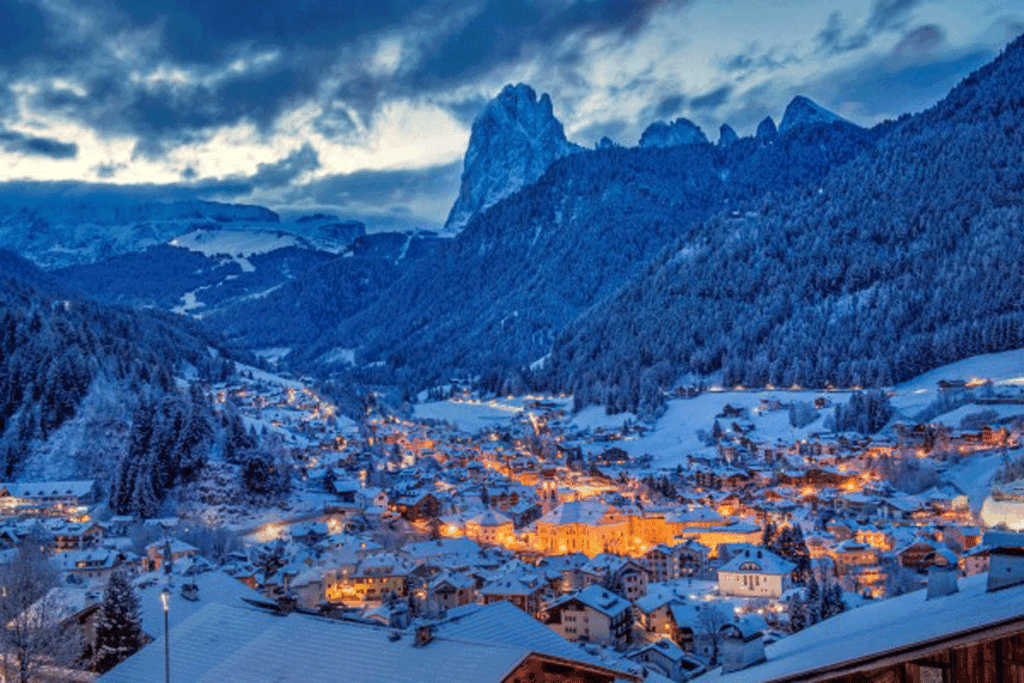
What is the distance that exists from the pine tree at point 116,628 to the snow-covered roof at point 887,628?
20.6 m

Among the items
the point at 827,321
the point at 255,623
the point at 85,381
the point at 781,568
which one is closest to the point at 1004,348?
the point at 827,321

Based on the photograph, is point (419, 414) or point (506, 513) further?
point (419, 414)

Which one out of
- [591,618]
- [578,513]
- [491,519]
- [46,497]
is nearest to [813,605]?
[591,618]

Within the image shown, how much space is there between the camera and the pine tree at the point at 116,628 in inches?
1145

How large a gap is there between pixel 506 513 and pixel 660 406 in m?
65.7

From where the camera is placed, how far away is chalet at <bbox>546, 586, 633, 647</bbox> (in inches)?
1766

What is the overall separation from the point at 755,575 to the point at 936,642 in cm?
4987

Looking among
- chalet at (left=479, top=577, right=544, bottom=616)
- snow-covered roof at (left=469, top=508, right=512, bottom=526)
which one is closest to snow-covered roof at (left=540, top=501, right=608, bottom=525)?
snow-covered roof at (left=469, top=508, right=512, bottom=526)

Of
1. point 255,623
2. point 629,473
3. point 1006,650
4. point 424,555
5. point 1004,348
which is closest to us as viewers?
point 1006,650

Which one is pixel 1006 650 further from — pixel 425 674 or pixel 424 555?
pixel 424 555

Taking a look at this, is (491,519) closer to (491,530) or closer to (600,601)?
(491,530)

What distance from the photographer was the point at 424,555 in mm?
65750

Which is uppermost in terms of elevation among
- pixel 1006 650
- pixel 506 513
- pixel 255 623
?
pixel 1006 650

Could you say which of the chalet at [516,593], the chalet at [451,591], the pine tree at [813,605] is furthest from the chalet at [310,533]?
the pine tree at [813,605]
